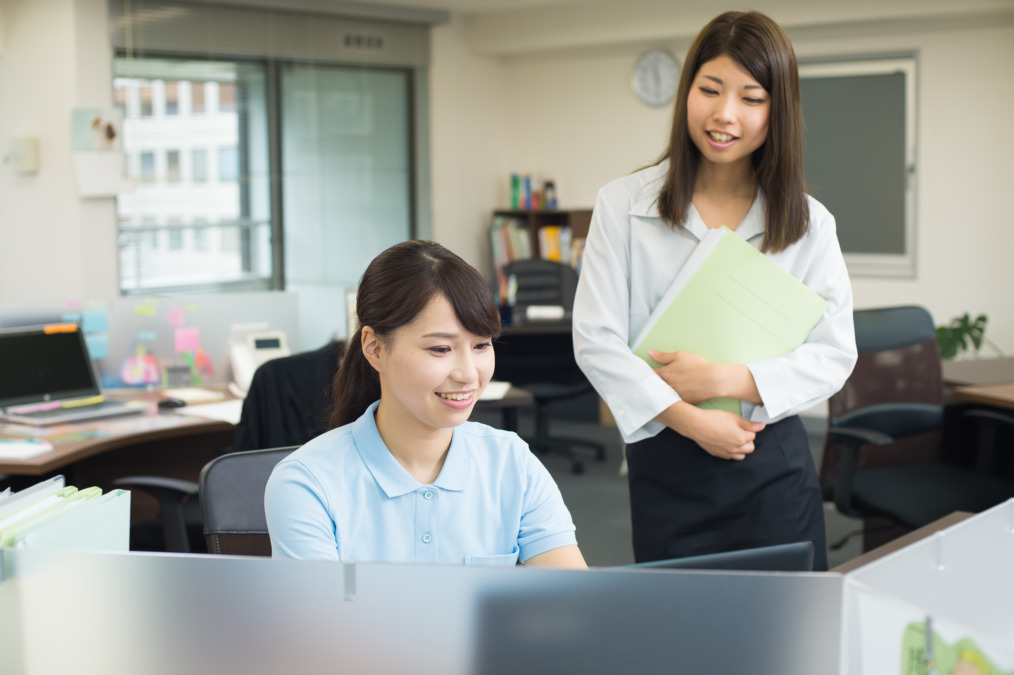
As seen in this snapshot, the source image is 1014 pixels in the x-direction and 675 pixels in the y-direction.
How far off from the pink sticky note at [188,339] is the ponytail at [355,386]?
2.38 meters

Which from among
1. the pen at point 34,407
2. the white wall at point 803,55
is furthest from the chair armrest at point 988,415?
the pen at point 34,407

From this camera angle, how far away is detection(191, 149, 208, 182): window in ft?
17.6

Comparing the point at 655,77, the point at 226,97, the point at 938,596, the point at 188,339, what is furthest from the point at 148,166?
the point at 938,596

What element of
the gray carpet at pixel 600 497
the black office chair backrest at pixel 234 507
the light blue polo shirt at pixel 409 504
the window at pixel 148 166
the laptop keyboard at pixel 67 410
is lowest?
the gray carpet at pixel 600 497

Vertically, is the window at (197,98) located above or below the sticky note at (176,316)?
above

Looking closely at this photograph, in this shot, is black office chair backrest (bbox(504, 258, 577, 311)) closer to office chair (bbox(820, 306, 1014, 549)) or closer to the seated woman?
office chair (bbox(820, 306, 1014, 549))

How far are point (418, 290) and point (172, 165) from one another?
4508 mm

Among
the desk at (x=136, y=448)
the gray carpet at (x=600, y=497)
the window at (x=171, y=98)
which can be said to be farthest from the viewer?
the window at (x=171, y=98)

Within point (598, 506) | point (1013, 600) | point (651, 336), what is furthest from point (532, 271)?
point (1013, 600)

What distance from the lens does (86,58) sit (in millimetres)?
4797

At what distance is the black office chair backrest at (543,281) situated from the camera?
5.77 m

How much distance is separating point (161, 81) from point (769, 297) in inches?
176

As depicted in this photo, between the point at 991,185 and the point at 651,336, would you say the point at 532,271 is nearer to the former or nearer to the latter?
the point at 991,185

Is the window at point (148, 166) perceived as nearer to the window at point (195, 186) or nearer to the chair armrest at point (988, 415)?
the window at point (195, 186)
